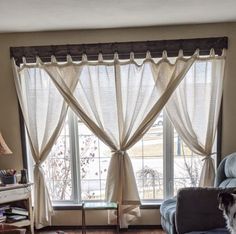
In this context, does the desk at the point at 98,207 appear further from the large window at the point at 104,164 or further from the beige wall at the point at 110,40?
the beige wall at the point at 110,40

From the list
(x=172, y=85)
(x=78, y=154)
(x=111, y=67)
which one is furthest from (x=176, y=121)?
(x=78, y=154)

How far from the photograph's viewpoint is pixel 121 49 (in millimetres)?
3572

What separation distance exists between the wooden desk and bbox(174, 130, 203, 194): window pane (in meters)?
1.72

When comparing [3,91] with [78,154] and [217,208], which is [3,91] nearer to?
[78,154]

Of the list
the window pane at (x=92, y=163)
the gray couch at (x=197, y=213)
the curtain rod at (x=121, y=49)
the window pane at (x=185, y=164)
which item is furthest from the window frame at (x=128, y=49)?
the gray couch at (x=197, y=213)

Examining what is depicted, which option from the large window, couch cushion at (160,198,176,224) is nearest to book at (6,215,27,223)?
the large window

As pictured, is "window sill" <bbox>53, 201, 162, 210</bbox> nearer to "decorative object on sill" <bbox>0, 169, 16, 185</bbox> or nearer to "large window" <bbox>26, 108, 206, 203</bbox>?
"large window" <bbox>26, 108, 206, 203</bbox>

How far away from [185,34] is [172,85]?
58cm

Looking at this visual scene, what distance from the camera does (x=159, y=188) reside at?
12.6 ft

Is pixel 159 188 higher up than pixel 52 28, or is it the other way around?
pixel 52 28

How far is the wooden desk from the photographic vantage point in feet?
11.1

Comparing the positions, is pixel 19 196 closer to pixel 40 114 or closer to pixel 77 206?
pixel 77 206

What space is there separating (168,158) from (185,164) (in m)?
0.21

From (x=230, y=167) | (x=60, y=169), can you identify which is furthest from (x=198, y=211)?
(x=60, y=169)
